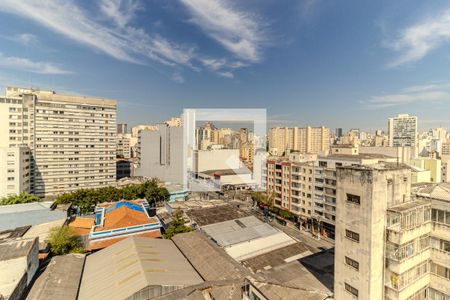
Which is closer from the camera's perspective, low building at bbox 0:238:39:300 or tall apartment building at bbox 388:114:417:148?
low building at bbox 0:238:39:300

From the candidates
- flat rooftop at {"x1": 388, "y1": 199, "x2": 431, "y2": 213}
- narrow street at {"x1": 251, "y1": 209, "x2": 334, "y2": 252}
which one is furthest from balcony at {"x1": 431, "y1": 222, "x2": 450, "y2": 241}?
narrow street at {"x1": 251, "y1": 209, "x2": 334, "y2": 252}

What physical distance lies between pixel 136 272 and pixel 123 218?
11990 mm

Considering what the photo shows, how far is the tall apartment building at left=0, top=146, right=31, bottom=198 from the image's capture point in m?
39.2

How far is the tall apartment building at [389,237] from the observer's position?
12.6 meters

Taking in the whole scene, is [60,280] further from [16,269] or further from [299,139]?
[299,139]

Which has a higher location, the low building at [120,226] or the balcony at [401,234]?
the balcony at [401,234]

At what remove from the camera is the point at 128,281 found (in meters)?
17.0

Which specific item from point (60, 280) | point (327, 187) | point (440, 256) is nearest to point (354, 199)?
point (440, 256)

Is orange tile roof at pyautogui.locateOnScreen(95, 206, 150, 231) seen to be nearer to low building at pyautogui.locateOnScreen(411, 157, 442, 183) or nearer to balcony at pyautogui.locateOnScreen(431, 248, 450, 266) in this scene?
balcony at pyautogui.locateOnScreen(431, 248, 450, 266)

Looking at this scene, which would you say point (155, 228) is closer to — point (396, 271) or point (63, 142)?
point (396, 271)

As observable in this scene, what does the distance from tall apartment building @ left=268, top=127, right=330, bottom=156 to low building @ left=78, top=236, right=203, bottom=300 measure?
271ft

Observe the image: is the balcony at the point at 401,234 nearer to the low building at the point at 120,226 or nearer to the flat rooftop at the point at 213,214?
the flat rooftop at the point at 213,214

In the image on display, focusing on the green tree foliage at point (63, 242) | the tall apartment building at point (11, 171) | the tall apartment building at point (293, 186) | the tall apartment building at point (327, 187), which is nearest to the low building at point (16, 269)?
the green tree foliage at point (63, 242)

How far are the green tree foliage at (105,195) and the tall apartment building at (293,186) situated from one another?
21.2 metres
